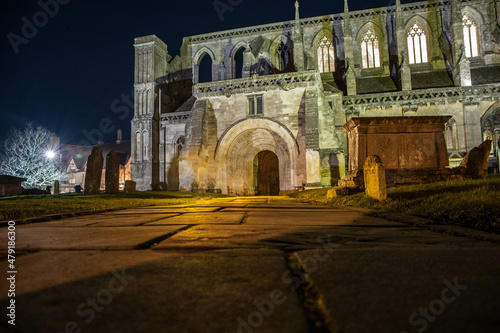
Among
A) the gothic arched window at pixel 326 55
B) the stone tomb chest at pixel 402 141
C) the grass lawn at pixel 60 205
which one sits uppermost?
the gothic arched window at pixel 326 55

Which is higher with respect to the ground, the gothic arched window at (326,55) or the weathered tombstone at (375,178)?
the gothic arched window at (326,55)

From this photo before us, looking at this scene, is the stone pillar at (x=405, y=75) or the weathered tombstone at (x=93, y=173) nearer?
the weathered tombstone at (x=93, y=173)

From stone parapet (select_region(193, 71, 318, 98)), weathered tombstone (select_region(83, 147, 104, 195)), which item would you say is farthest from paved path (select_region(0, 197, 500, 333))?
stone parapet (select_region(193, 71, 318, 98))

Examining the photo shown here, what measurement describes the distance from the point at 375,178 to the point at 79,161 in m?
53.6

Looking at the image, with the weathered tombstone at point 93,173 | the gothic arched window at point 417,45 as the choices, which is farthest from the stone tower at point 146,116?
the gothic arched window at point 417,45

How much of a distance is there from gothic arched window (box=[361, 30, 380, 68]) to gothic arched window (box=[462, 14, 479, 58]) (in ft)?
22.8

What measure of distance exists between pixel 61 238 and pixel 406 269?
270cm

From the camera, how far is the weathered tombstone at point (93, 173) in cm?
1245

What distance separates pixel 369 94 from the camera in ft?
73.9

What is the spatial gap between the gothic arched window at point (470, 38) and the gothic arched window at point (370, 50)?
695cm

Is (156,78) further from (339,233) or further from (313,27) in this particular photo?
(339,233)

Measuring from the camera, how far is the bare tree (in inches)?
1180

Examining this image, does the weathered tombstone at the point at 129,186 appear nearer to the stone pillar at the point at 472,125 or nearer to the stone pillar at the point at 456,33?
the stone pillar at the point at 472,125

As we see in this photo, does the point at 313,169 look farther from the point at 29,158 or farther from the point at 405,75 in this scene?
the point at 29,158
